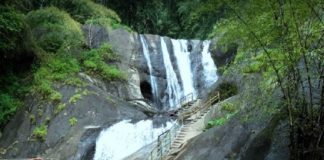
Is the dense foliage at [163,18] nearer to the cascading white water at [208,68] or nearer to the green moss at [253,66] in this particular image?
the cascading white water at [208,68]

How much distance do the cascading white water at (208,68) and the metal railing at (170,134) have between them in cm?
441

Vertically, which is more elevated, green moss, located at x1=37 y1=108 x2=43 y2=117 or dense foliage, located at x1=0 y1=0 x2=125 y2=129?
dense foliage, located at x1=0 y1=0 x2=125 y2=129

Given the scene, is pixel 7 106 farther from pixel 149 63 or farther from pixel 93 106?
pixel 149 63

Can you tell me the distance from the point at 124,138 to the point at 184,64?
8341mm

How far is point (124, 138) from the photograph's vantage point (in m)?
16.4

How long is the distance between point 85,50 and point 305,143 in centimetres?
1488

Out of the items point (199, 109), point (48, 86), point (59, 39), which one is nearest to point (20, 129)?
point (48, 86)

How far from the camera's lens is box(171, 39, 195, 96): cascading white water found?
22.8 metres

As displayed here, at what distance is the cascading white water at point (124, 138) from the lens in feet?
52.7

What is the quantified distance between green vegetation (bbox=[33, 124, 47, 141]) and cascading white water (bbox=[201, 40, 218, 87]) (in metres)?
8.84

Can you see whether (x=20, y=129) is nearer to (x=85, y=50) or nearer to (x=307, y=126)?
(x=85, y=50)

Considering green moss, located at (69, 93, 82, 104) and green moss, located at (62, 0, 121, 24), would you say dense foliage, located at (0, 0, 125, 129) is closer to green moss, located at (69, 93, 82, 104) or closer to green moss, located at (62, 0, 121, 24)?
green moss, located at (69, 93, 82, 104)

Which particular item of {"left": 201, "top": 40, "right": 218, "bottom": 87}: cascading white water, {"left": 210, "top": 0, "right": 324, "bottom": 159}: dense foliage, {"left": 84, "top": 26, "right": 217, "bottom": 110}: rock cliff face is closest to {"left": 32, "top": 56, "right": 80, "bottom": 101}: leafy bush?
{"left": 84, "top": 26, "right": 217, "bottom": 110}: rock cliff face

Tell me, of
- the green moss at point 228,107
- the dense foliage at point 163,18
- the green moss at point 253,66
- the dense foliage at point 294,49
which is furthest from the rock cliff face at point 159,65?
the dense foliage at point 294,49
